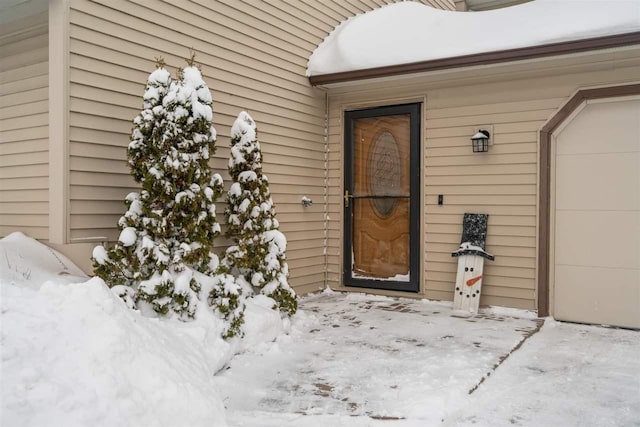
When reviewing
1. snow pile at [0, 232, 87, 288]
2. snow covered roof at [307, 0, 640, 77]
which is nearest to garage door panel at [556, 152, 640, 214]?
snow covered roof at [307, 0, 640, 77]

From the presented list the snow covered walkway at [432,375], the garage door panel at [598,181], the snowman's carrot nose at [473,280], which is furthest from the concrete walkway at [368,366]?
the garage door panel at [598,181]

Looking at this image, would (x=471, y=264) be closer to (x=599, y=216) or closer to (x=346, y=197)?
(x=599, y=216)

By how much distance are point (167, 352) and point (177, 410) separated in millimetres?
494

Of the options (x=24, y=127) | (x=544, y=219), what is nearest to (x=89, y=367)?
(x=24, y=127)

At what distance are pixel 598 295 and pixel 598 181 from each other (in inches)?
41.8

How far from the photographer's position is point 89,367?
2053 mm

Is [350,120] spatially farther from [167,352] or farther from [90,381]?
[90,381]

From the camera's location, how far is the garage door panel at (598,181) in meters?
4.68

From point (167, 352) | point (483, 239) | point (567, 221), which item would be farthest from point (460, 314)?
point (167, 352)

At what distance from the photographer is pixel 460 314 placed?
5.16 meters

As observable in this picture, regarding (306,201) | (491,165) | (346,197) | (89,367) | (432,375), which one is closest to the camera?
(89,367)

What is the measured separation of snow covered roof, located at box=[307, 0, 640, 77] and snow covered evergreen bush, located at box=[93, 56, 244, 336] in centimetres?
257

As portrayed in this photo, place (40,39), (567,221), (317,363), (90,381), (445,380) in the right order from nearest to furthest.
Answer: (90,381)
(445,380)
(317,363)
(40,39)
(567,221)

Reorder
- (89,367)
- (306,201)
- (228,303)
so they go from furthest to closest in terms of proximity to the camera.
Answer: (306,201) < (228,303) < (89,367)
